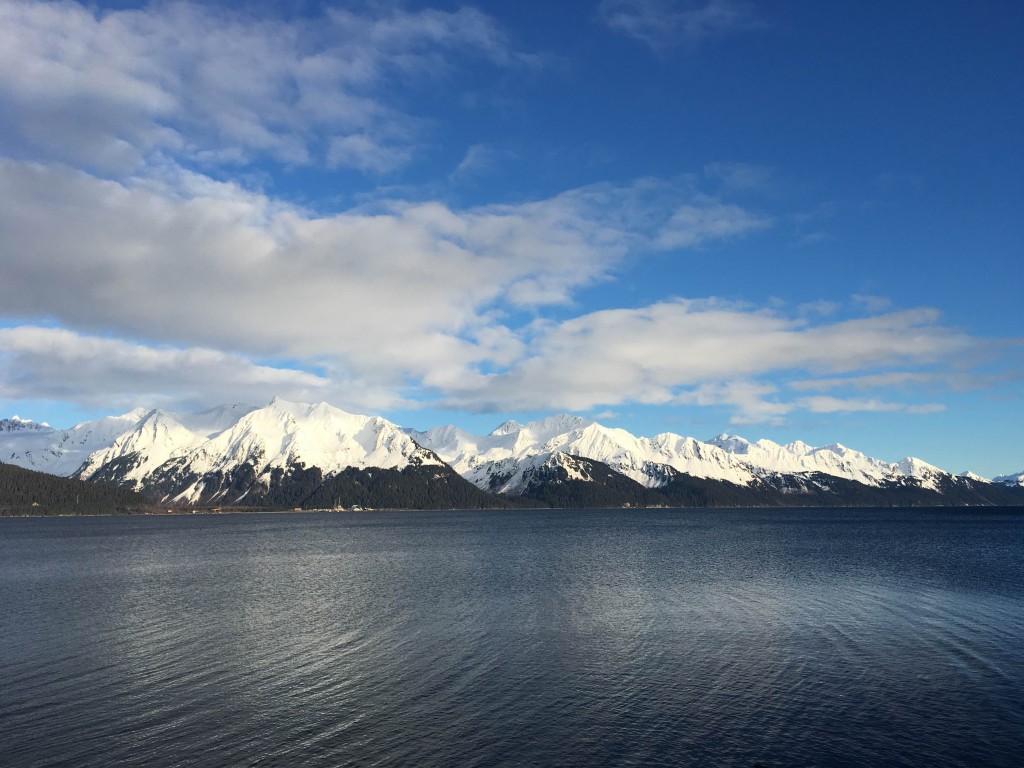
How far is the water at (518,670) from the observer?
35062 millimetres

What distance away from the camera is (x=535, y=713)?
40094 mm

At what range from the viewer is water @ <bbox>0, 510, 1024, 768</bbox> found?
35062mm

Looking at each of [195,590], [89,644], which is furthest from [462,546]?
[89,644]

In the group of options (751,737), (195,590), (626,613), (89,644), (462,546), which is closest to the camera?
(751,737)

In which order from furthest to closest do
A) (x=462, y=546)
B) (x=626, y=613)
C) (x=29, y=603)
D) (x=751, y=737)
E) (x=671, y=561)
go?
(x=462, y=546) < (x=671, y=561) < (x=29, y=603) < (x=626, y=613) < (x=751, y=737)

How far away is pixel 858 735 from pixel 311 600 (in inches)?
2447

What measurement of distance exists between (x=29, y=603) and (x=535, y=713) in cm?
7090

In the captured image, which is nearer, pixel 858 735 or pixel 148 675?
pixel 858 735

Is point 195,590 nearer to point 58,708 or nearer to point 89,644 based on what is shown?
point 89,644

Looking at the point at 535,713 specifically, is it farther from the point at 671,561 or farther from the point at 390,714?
the point at 671,561

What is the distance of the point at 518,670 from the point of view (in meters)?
49.0

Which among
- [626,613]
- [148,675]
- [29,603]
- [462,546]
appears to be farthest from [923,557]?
[29,603]

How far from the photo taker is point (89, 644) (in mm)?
57438

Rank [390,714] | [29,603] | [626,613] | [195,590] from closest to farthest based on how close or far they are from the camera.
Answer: [390,714] → [626,613] → [29,603] → [195,590]
